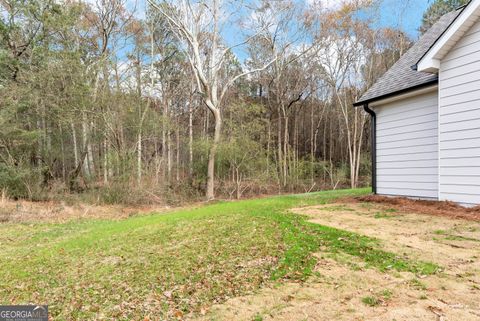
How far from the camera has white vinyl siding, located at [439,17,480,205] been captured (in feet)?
16.7

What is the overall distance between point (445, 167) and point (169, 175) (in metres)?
12.3

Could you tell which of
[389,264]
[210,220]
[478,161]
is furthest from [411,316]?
[478,161]

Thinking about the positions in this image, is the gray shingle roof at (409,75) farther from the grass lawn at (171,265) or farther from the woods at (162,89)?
the grass lawn at (171,265)

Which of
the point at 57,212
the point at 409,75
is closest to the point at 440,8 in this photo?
the point at 409,75

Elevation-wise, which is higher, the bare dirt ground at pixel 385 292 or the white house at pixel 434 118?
the white house at pixel 434 118

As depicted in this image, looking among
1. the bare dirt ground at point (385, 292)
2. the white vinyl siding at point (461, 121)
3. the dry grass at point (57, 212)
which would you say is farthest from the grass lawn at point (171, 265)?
the dry grass at point (57, 212)

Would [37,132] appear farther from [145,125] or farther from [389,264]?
[389,264]

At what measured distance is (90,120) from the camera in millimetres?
12281

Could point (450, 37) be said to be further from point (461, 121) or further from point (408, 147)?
point (408, 147)

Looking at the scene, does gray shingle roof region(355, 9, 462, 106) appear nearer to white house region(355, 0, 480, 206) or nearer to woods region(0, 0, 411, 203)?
white house region(355, 0, 480, 206)

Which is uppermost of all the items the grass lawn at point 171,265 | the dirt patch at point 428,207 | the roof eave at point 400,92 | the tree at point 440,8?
the tree at point 440,8

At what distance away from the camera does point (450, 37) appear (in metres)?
5.32

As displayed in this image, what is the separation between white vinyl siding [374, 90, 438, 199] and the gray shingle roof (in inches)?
13.2

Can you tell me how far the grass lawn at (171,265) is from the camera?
106 inches
